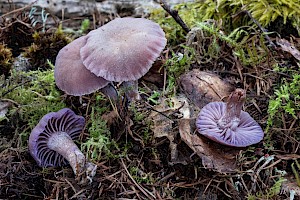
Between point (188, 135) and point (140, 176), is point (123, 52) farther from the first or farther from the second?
point (140, 176)

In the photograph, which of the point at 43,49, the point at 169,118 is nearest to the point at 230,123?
the point at 169,118

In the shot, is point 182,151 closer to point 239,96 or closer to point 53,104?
point 239,96

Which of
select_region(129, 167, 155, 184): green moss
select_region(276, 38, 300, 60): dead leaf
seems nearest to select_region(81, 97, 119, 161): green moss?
select_region(129, 167, 155, 184): green moss

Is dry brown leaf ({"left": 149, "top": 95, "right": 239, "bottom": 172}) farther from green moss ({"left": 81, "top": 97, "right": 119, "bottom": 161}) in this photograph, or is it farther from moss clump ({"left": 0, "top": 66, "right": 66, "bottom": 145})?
moss clump ({"left": 0, "top": 66, "right": 66, "bottom": 145})

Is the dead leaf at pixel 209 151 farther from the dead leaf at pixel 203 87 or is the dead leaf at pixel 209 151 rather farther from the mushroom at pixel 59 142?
the mushroom at pixel 59 142

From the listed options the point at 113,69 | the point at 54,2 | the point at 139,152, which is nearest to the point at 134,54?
the point at 113,69

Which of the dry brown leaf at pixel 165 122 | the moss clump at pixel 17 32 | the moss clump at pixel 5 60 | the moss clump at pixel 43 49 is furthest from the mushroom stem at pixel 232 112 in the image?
the moss clump at pixel 17 32
